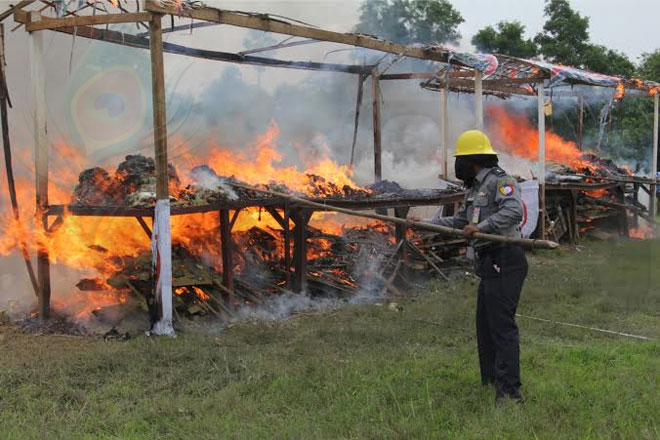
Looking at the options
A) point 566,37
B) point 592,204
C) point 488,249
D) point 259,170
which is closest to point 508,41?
point 566,37

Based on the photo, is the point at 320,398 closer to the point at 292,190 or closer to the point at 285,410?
the point at 285,410

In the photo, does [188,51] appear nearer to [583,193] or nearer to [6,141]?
[6,141]

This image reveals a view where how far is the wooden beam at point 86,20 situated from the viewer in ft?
23.0

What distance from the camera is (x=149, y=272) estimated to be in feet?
25.2

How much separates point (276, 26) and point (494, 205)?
178 inches

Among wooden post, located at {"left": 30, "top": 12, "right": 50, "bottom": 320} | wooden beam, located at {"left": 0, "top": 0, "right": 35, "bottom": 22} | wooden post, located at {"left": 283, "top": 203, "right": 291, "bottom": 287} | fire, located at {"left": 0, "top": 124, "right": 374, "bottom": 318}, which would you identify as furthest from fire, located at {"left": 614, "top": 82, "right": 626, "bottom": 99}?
wooden beam, located at {"left": 0, "top": 0, "right": 35, "bottom": 22}

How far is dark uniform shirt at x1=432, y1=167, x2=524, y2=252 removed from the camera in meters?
4.80

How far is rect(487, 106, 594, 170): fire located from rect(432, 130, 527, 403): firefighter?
14.4m

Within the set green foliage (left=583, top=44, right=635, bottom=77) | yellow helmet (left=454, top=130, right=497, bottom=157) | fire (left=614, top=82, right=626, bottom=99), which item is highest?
green foliage (left=583, top=44, right=635, bottom=77)

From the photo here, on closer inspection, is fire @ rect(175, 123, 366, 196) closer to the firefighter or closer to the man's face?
the man's face

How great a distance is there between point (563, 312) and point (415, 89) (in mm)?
12751

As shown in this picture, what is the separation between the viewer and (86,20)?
24.0 ft

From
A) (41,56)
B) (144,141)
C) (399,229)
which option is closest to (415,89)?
(399,229)

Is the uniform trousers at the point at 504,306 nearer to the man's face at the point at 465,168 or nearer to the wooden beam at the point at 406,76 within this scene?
the man's face at the point at 465,168
